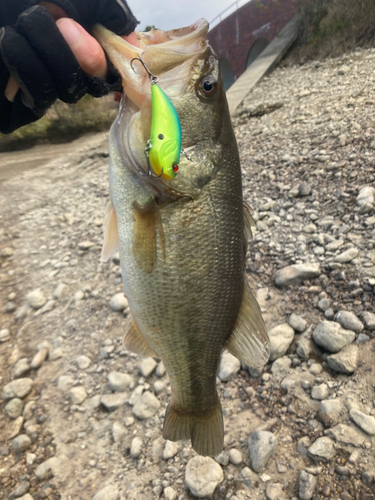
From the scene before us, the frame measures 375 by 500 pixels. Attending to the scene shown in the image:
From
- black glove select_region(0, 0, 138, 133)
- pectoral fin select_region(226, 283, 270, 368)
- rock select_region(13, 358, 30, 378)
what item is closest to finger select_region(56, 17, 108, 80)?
black glove select_region(0, 0, 138, 133)

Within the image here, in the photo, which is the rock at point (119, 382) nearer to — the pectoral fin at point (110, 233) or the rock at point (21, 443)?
the rock at point (21, 443)

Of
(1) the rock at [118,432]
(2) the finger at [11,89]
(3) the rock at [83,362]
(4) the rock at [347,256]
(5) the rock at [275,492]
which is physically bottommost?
(1) the rock at [118,432]

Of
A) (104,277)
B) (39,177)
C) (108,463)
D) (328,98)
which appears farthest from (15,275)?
(328,98)

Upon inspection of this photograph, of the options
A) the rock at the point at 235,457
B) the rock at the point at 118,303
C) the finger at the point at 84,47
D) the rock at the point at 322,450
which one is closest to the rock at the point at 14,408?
the rock at the point at 118,303

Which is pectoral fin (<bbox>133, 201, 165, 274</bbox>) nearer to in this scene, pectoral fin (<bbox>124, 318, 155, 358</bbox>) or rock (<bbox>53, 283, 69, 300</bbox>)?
pectoral fin (<bbox>124, 318, 155, 358</bbox>)

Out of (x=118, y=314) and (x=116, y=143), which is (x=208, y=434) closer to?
(x=116, y=143)
